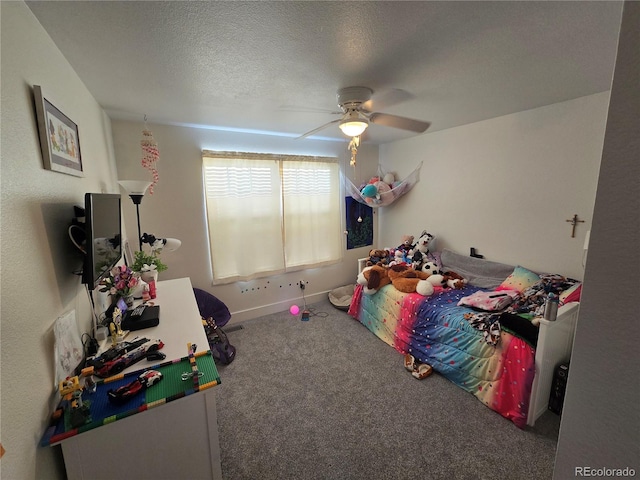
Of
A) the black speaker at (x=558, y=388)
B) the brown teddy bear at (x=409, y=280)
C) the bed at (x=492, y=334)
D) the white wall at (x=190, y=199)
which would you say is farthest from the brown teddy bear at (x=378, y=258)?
the black speaker at (x=558, y=388)

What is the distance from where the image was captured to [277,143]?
3.23 meters

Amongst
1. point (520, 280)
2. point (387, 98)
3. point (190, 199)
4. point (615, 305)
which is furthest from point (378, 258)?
point (615, 305)

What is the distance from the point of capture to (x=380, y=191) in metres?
3.66

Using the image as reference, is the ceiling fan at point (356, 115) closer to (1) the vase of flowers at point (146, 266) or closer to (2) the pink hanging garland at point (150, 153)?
(2) the pink hanging garland at point (150, 153)

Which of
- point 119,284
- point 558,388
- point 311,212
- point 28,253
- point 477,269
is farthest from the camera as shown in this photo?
point 311,212

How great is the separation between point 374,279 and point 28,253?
263 cm

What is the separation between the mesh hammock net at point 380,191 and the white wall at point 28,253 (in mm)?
2951

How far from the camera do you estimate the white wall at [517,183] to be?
2.14m

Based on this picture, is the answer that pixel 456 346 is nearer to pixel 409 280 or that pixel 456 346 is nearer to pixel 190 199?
pixel 409 280

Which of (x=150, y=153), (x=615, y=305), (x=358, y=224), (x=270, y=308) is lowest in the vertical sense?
(x=270, y=308)

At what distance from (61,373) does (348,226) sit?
3298 millimetres

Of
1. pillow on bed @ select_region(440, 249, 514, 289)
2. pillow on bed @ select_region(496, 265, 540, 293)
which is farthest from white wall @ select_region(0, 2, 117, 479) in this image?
pillow on bed @ select_region(440, 249, 514, 289)

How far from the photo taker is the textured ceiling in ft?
3.45

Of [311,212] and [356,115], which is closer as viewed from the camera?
[356,115]
